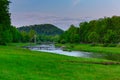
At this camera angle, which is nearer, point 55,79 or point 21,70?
point 55,79

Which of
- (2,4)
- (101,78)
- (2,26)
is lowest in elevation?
(101,78)

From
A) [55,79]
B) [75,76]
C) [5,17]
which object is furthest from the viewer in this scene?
[5,17]

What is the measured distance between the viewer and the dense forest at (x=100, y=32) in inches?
5610

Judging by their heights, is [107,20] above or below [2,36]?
above

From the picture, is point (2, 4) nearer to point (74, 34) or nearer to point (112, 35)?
point (112, 35)

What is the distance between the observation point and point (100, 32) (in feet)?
525

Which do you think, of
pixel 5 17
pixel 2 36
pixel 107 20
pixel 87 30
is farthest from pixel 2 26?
pixel 87 30

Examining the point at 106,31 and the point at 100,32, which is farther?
the point at 100,32

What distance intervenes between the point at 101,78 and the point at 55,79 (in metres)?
4.50

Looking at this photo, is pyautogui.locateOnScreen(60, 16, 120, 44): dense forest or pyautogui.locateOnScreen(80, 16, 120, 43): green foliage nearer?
pyautogui.locateOnScreen(80, 16, 120, 43): green foliage

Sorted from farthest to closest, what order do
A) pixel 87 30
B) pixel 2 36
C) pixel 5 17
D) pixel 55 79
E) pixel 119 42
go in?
pixel 87 30 → pixel 119 42 → pixel 2 36 → pixel 5 17 → pixel 55 79

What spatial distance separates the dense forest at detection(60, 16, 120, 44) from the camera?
468 ft

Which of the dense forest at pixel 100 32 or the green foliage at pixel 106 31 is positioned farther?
the dense forest at pixel 100 32

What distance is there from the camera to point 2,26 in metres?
87.8
